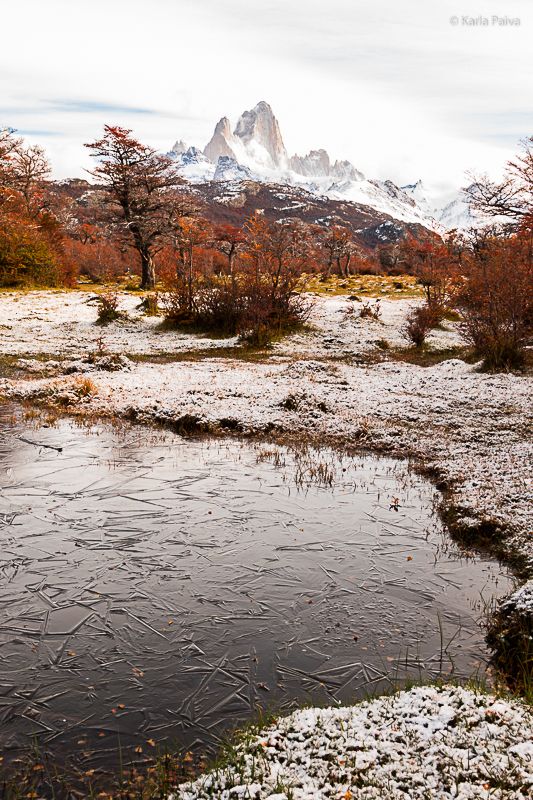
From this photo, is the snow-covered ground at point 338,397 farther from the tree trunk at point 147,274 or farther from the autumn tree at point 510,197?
the tree trunk at point 147,274

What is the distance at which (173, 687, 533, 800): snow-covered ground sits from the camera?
3717 mm

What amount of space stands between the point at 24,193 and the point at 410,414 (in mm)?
58624

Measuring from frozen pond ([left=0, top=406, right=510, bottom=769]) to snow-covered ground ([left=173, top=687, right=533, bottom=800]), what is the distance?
1.96 feet

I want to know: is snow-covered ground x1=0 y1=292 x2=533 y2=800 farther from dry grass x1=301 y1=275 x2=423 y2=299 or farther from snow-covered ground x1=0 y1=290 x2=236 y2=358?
dry grass x1=301 y1=275 x2=423 y2=299

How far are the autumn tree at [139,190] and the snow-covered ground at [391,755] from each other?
42.9 meters

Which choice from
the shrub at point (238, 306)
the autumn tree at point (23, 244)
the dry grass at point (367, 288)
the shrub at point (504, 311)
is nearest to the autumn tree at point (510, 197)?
the shrub at point (504, 311)

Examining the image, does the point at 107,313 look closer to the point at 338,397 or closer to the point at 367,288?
the point at 338,397

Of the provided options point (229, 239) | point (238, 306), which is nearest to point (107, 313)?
point (238, 306)

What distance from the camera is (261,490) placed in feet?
32.0

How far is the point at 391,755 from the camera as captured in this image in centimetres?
401

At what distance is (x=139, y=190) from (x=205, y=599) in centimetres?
4422

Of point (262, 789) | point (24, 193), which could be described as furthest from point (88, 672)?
point (24, 193)

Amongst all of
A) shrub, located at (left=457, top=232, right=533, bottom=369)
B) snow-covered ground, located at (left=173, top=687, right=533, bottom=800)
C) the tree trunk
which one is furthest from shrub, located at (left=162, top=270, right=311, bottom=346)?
snow-covered ground, located at (left=173, top=687, right=533, bottom=800)

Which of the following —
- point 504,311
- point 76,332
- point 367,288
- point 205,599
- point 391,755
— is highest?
point 367,288
